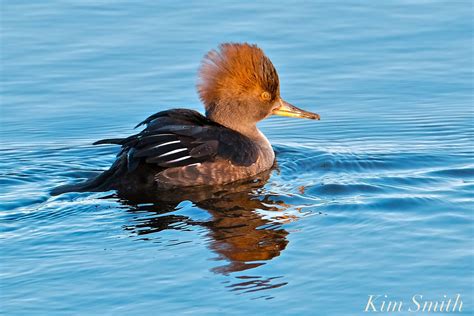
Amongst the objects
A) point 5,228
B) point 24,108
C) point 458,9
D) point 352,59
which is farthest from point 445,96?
point 5,228

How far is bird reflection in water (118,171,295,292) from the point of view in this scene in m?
8.16

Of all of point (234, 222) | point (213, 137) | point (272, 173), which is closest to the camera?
point (234, 222)

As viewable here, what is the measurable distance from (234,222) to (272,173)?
65.6 inches

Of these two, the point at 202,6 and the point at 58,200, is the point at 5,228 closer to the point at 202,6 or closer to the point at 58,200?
the point at 58,200

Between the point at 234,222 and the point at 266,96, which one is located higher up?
the point at 266,96

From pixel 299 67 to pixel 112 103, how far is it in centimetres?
228

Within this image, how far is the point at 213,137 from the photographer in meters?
10.2

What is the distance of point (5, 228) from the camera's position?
8.80 meters

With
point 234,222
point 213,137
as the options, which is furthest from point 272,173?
point 234,222

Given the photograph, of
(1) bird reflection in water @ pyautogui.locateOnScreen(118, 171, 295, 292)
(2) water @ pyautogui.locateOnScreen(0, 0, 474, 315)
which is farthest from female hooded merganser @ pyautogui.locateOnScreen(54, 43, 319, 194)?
(2) water @ pyautogui.locateOnScreen(0, 0, 474, 315)

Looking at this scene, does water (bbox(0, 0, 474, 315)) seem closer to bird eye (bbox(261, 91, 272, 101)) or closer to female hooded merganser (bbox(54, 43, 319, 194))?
female hooded merganser (bbox(54, 43, 319, 194))

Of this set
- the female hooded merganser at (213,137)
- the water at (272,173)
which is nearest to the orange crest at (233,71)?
the female hooded merganser at (213,137)

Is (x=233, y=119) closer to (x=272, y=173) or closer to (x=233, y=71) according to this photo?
(x=233, y=71)

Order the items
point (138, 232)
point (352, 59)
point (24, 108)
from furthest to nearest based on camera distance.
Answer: point (352, 59)
point (24, 108)
point (138, 232)
